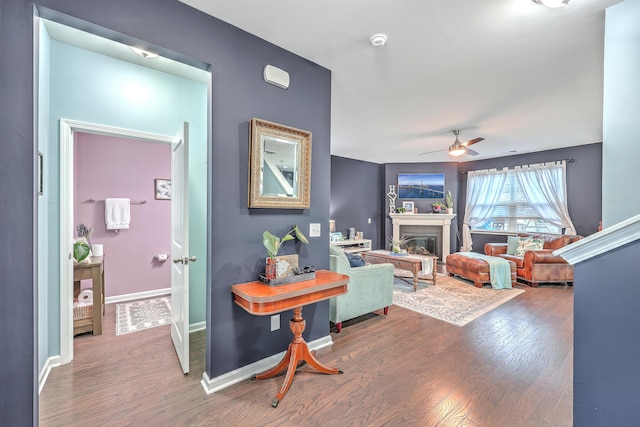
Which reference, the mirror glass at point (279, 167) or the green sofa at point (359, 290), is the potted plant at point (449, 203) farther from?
the mirror glass at point (279, 167)

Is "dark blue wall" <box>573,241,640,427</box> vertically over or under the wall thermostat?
under

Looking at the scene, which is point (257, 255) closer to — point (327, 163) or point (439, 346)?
point (327, 163)

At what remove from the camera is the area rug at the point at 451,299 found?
11.4 ft

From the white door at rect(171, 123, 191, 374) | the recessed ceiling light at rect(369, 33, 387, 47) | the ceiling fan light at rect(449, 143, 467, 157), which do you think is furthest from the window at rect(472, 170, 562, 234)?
the white door at rect(171, 123, 191, 374)

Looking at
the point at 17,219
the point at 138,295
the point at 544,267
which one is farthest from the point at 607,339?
the point at 138,295

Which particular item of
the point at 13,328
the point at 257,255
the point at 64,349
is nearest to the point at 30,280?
the point at 13,328

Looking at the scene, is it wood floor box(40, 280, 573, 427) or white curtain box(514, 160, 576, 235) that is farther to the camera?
white curtain box(514, 160, 576, 235)

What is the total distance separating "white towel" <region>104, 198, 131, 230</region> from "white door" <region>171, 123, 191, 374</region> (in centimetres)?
190

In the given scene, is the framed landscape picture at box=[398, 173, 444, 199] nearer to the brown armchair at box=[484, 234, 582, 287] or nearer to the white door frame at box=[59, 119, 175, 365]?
the brown armchair at box=[484, 234, 582, 287]

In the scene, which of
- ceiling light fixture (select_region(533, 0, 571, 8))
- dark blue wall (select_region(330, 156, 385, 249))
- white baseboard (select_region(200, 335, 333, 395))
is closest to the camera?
ceiling light fixture (select_region(533, 0, 571, 8))

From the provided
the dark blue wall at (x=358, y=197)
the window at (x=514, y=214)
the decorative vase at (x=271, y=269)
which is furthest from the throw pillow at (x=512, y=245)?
the decorative vase at (x=271, y=269)

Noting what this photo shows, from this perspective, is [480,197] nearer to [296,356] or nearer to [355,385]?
[355,385]

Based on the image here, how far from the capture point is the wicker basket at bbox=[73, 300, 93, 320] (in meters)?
2.70

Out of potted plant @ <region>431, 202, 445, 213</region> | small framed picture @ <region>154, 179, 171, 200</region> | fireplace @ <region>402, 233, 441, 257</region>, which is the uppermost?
small framed picture @ <region>154, 179, 171, 200</region>
